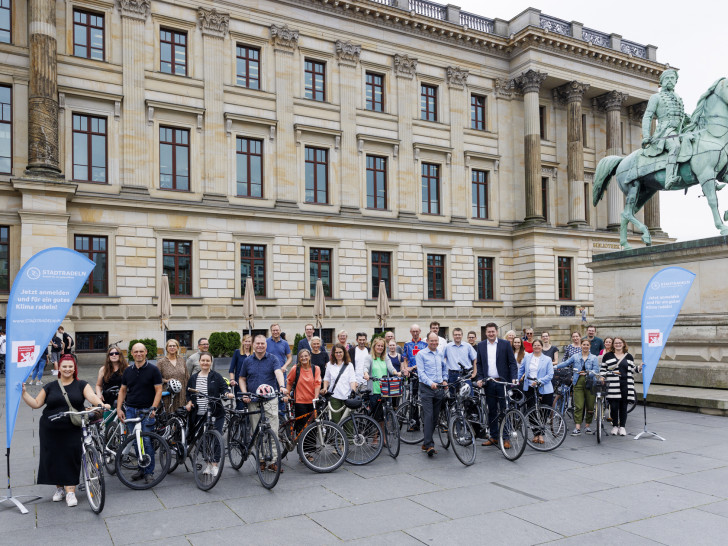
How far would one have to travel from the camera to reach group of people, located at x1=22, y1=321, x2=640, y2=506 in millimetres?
7898

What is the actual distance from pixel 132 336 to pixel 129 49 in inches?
523

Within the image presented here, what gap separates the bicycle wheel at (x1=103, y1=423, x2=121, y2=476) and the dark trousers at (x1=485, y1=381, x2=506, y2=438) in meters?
6.18

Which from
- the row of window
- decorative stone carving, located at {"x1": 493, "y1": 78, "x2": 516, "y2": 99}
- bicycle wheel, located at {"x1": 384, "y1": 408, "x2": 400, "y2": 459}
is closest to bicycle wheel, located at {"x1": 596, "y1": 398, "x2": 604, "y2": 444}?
bicycle wheel, located at {"x1": 384, "y1": 408, "x2": 400, "y2": 459}

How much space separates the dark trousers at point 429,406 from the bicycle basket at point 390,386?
80 centimetres

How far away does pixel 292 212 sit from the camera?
104 ft

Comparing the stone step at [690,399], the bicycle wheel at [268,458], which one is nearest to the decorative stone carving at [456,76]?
the stone step at [690,399]

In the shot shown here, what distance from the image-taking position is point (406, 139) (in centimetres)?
3600

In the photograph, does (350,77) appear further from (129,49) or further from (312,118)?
(129,49)

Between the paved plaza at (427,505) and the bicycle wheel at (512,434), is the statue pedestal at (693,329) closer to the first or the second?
the paved plaza at (427,505)

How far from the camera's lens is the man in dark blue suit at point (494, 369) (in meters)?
10.8

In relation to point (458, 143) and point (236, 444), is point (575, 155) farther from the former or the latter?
point (236, 444)

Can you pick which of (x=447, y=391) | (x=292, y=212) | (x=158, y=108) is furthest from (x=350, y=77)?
(x=447, y=391)

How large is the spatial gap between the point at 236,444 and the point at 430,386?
3294 millimetres

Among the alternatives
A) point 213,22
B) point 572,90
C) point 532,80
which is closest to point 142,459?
point 213,22
